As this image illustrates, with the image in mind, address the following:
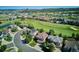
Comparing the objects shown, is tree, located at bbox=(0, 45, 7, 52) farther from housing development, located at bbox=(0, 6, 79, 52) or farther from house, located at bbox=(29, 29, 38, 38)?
house, located at bbox=(29, 29, 38, 38)

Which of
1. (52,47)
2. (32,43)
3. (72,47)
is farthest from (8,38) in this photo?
(72,47)

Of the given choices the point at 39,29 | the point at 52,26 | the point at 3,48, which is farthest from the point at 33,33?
the point at 3,48

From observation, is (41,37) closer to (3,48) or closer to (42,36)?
(42,36)

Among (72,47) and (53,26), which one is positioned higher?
(53,26)

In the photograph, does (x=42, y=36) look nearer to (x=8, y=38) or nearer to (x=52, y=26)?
(x=52, y=26)

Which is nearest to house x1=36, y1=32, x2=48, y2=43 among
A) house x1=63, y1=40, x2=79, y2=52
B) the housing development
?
the housing development
